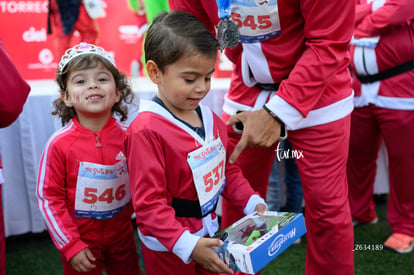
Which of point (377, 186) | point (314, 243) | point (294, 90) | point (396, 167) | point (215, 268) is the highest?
point (294, 90)

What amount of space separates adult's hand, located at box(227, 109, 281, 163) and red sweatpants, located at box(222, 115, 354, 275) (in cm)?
18

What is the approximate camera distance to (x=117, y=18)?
3773mm

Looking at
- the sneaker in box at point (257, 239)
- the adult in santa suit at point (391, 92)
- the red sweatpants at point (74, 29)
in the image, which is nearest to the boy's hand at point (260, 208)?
the sneaker in box at point (257, 239)

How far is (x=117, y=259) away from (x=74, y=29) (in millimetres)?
2541

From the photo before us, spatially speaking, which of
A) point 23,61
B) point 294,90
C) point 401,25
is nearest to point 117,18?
point 23,61

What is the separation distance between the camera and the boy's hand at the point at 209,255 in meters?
1.05

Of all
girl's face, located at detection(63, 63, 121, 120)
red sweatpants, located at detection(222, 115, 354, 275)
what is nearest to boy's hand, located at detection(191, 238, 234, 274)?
red sweatpants, located at detection(222, 115, 354, 275)

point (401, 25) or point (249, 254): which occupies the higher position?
point (401, 25)

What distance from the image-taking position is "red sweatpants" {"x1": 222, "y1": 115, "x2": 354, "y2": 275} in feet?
4.67

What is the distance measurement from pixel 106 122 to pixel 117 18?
99.6 inches

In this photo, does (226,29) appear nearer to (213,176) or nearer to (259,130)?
(259,130)

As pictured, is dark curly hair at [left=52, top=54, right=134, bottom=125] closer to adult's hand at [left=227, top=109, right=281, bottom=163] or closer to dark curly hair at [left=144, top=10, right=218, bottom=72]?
dark curly hair at [left=144, top=10, right=218, bottom=72]

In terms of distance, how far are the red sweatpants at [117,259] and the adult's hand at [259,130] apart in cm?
57

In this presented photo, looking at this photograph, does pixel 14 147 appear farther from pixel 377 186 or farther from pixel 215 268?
pixel 377 186
